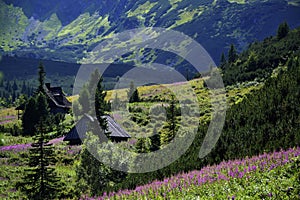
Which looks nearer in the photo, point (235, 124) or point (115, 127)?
point (235, 124)

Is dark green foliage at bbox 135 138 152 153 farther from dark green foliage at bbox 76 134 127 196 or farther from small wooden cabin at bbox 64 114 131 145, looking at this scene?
small wooden cabin at bbox 64 114 131 145

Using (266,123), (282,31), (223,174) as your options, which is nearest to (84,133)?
(266,123)

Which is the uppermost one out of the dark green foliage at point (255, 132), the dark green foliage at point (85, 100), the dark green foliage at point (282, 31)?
the dark green foliage at point (282, 31)

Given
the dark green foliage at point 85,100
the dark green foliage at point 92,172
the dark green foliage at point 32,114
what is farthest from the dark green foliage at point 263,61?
the dark green foliage at point 92,172

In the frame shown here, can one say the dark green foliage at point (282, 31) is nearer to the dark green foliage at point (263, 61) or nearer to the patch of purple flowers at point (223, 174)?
the dark green foliage at point (263, 61)

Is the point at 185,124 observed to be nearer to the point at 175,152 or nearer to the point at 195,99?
the point at 195,99

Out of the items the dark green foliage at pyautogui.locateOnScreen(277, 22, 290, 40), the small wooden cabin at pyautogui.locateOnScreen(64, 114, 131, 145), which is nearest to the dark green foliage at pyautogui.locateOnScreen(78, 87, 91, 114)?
the small wooden cabin at pyautogui.locateOnScreen(64, 114, 131, 145)

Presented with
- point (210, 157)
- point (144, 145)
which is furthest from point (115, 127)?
point (210, 157)

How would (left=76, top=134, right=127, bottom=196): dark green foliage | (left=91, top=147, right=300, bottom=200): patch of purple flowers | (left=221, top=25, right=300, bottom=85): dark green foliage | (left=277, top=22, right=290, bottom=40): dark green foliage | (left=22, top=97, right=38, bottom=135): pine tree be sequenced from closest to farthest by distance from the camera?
(left=91, top=147, right=300, bottom=200): patch of purple flowers → (left=76, top=134, right=127, bottom=196): dark green foliage → (left=22, top=97, right=38, bottom=135): pine tree → (left=221, top=25, right=300, bottom=85): dark green foliage → (left=277, top=22, right=290, bottom=40): dark green foliage

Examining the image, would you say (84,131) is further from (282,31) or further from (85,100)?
(282,31)

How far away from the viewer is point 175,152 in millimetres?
21406

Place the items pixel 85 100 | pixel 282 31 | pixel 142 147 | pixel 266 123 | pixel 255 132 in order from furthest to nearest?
pixel 282 31 < pixel 85 100 < pixel 142 147 < pixel 266 123 < pixel 255 132

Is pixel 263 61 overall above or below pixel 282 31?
below

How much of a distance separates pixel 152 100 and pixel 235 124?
183 ft
